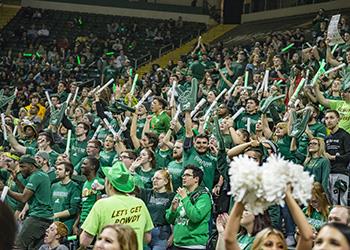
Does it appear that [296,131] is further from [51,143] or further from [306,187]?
[306,187]

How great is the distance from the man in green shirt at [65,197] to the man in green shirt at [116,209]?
7.75ft

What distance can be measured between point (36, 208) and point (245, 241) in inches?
136

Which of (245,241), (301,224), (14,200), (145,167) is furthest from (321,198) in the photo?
(14,200)

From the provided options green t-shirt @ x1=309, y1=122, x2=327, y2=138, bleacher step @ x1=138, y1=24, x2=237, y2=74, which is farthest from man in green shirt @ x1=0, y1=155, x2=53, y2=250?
bleacher step @ x1=138, y1=24, x2=237, y2=74

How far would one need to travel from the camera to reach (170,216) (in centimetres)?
698

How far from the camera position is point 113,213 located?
5590 millimetres

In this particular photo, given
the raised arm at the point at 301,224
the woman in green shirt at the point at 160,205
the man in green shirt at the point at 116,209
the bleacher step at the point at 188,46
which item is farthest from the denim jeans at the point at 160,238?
the bleacher step at the point at 188,46

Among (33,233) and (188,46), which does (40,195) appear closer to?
(33,233)

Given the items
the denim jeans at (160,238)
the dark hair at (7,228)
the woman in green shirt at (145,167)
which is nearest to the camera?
the dark hair at (7,228)

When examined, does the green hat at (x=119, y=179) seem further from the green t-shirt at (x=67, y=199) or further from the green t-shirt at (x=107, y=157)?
the green t-shirt at (x=107, y=157)

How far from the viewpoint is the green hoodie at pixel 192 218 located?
6.67 metres

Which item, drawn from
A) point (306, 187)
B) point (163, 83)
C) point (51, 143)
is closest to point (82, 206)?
point (51, 143)

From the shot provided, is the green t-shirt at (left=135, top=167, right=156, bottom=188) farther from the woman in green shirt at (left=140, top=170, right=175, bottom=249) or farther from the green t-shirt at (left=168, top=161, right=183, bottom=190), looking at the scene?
the woman in green shirt at (left=140, top=170, right=175, bottom=249)

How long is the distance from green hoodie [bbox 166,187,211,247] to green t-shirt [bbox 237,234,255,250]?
125cm
